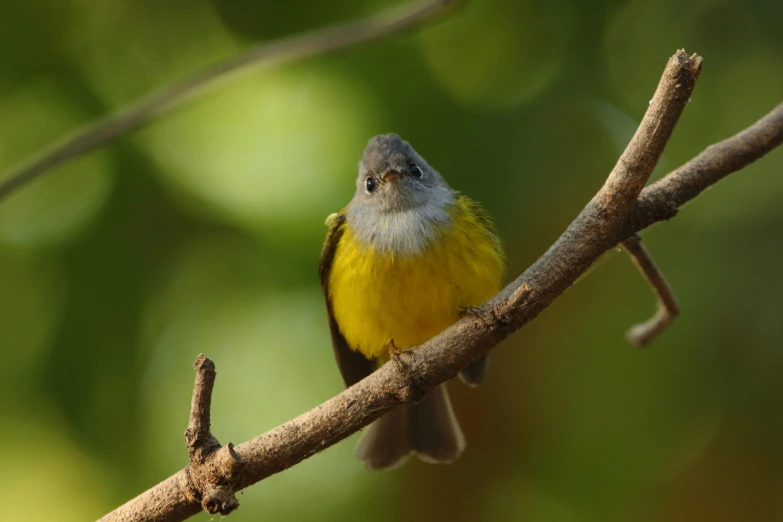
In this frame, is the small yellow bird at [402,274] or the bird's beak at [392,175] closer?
the small yellow bird at [402,274]

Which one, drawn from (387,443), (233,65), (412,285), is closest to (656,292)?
(412,285)

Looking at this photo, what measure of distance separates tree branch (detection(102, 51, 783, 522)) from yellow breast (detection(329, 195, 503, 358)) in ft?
2.17

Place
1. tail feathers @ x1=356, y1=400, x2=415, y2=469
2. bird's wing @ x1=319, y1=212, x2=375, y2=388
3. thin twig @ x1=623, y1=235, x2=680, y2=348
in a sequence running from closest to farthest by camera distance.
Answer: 1. thin twig @ x1=623, y1=235, x2=680, y2=348
2. tail feathers @ x1=356, y1=400, x2=415, y2=469
3. bird's wing @ x1=319, y1=212, x2=375, y2=388

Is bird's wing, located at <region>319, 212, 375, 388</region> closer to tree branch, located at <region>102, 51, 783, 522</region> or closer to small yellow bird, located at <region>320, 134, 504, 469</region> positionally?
small yellow bird, located at <region>320, 134, 504, 469</region>

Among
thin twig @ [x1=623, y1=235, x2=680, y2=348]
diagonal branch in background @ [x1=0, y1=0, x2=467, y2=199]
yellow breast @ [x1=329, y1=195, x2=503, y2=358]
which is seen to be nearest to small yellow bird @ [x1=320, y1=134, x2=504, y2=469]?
yellow breast @ [x1=329, y1=195, x2=503, y2=358]

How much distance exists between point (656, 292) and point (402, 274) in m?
0.85

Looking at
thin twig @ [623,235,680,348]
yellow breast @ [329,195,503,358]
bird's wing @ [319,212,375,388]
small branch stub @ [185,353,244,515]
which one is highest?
bird's wing @ [319,212,375,388]

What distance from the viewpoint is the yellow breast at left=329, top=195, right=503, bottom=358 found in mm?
2768

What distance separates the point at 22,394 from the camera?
3545 millimetres

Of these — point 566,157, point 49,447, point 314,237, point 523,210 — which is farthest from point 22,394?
point 566,157

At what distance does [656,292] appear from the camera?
2.66m

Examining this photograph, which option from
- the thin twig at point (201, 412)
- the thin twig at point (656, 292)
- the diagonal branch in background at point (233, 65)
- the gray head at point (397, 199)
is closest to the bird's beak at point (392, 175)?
the gray head at point (397, 199)

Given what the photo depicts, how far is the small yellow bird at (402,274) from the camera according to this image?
2.78 meters

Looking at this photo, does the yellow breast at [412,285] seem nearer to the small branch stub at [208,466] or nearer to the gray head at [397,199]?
the gray head at [397,199]
